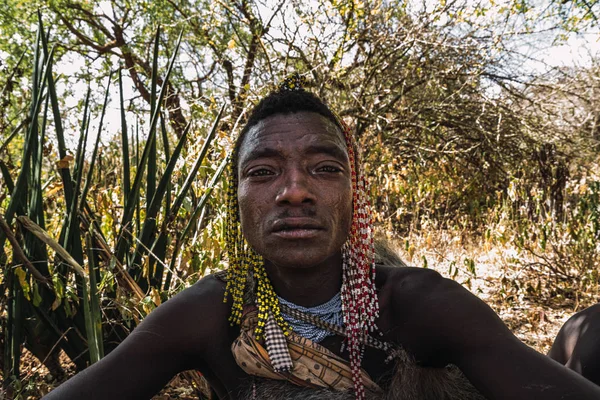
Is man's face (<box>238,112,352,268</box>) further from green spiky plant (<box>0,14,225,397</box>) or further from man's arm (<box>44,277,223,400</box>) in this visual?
green spiky plant (<box>0,14,225,397</box>)

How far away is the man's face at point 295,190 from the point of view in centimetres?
138

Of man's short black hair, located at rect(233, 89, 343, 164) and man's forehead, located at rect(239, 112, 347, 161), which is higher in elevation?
man's short black hair, located at rect(233, 89, 343, 164)

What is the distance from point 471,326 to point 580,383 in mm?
265

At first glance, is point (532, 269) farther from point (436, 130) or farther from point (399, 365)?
point (399, 365)

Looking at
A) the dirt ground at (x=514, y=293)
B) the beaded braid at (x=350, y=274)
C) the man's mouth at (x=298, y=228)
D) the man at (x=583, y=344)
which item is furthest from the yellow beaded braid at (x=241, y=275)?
the dirt ground at (x=514, y=293)

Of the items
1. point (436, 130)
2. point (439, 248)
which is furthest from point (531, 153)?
point (439, 248)

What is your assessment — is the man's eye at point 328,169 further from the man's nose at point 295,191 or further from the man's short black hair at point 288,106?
the man's short black hair at point 288,106

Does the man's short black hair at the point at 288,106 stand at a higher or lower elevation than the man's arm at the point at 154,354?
higher

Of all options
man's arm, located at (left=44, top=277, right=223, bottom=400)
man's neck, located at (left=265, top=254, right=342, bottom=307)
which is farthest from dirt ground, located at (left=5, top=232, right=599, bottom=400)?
man's neck, located at (left=265, top=254, right=342, bottom=307)

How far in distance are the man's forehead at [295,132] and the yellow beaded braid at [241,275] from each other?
0.60ft

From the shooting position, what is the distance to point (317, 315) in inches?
59.0

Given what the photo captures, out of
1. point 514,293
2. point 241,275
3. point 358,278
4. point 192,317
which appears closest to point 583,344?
point 358,278

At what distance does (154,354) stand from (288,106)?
33.3 inches

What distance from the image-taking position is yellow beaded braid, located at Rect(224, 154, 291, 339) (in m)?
1.49
